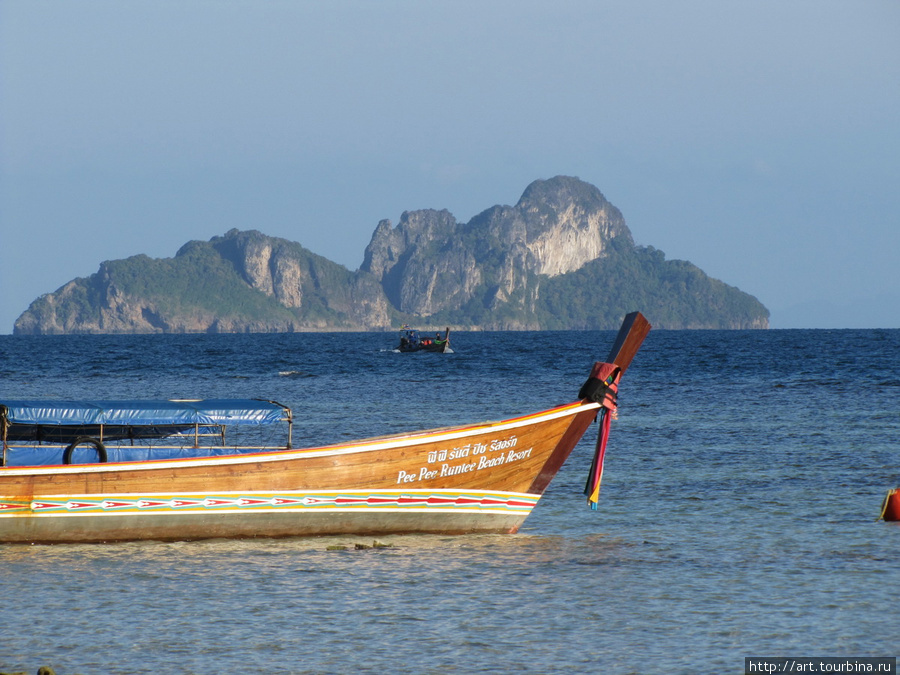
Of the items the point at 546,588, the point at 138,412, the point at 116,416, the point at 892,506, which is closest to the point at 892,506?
the point at 892,506

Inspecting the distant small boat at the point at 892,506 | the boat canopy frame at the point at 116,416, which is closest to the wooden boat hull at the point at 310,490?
the boat canopy frame at the point at 116,416

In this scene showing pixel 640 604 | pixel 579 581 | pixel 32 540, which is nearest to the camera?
pixel 640 604

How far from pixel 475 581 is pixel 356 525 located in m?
2.99

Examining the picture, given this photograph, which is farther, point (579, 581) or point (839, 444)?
point (839, 444)

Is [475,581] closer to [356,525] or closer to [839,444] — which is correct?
[356,525]

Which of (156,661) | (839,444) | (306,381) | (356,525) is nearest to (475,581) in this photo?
(356,525)

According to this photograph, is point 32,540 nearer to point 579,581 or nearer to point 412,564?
point 412,564

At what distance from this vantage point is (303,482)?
1413 centimetres

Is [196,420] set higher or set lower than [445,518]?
higher

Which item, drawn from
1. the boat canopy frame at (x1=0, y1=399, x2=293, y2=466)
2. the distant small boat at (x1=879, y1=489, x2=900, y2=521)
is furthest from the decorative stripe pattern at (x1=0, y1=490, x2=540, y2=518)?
the distant small boat at (x1=879, y1=489, x2=900, y2=521)

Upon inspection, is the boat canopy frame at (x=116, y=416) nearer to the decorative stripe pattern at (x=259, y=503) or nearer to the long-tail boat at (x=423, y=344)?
the decorative stripe pattern at (x=259, y=503)

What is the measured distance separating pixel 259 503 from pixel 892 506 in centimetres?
938

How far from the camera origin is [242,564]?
12.9m

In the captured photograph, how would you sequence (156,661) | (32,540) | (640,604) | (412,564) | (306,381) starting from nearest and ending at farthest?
1. (156,661)
2. (640,604)
3. (412,564)
4. (32,540)
5. (306,381)
